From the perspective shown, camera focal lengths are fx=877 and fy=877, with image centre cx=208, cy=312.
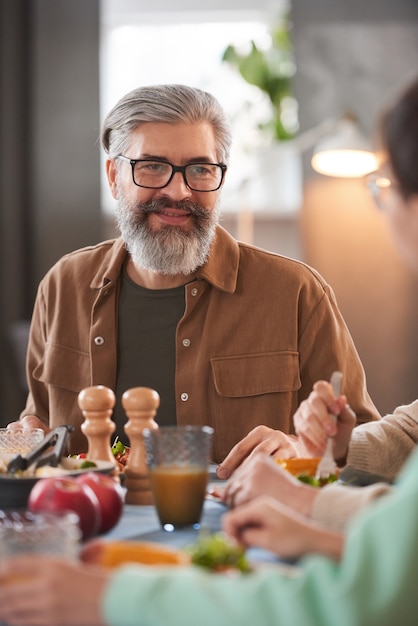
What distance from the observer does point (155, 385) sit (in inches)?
97.3

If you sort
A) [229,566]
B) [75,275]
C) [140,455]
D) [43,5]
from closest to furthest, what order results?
[229,566] < [140,455] < [75,275] < [43,5]

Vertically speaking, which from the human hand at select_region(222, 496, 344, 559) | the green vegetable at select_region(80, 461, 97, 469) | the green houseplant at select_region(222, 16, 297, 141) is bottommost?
the green vegetable at select_region(80, 461, 97, 469)

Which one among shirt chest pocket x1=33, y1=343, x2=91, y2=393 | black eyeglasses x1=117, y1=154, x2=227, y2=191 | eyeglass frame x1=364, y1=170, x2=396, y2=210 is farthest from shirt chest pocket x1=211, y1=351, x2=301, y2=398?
eyeglass frame x1=364, y1=170, x2=396, y2=210

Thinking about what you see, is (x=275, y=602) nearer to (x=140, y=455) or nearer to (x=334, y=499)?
(x=334, y=499)

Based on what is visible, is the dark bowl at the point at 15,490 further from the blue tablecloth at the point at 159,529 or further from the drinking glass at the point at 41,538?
the drinking glass at the point at 41,538

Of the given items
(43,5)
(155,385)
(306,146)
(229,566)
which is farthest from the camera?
(43,5)

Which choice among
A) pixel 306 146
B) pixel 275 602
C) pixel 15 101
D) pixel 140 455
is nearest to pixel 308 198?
pixel 306 146

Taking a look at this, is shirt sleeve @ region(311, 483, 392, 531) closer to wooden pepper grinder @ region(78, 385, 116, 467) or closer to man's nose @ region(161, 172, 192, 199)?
wooden pepper grinder @ region(78, 385, 116, 467)

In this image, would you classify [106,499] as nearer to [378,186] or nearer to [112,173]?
[378,186]

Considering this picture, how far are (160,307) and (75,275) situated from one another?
1.03 ft

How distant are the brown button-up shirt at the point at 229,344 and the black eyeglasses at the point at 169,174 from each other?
20 cm

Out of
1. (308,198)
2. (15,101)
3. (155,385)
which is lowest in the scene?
(155,385)

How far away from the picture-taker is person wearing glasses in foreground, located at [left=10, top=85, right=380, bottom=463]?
245cm

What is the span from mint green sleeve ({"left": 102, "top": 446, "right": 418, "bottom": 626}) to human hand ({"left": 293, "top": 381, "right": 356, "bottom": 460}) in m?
0.74
